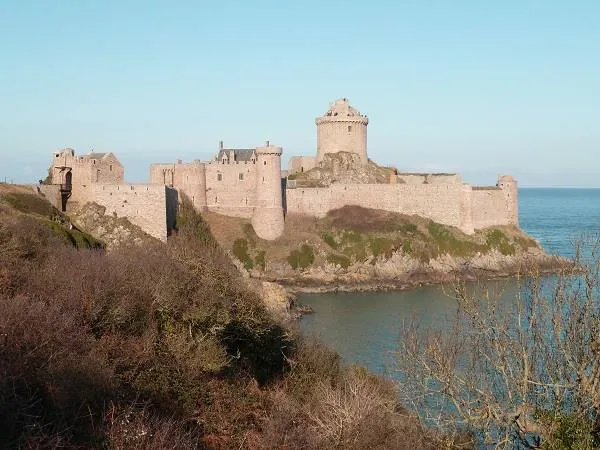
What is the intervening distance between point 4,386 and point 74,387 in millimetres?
1227

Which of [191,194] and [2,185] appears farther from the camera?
[191,194]

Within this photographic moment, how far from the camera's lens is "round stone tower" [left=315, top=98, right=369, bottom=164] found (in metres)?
61.9

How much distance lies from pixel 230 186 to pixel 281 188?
362cm

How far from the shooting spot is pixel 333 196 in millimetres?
56844

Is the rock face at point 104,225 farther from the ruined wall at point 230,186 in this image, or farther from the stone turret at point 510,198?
the stone turret at point 510,198

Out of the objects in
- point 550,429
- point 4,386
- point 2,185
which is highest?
point 2,185

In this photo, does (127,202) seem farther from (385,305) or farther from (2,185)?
(385,305)

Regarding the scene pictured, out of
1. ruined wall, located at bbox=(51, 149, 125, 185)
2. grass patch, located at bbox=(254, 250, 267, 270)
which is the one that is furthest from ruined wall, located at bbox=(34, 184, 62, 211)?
grass patch, located at bbox=(254, 250, 267, 270)

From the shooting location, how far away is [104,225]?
140 feet

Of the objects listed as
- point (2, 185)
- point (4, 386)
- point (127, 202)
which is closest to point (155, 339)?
point (4, 386)

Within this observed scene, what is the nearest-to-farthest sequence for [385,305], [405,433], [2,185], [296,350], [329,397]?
1. [405,433]
2. [329,397]
3. [296,350]
4. [2,185]
5. [385,305]

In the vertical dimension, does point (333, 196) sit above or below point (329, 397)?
above

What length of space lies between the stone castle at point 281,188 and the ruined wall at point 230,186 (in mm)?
70

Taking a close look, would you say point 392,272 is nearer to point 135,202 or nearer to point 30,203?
point 135,202
